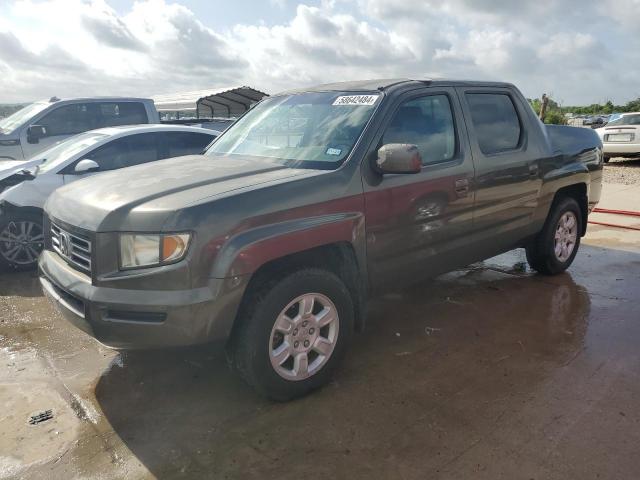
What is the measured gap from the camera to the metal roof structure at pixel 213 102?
54.1 ft

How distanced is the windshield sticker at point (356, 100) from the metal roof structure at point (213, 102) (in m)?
12.5

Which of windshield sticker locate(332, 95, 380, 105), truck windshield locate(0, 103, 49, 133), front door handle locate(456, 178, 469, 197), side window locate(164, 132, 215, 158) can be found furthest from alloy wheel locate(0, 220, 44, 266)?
front door handle locate(456, 178, 469, 197)

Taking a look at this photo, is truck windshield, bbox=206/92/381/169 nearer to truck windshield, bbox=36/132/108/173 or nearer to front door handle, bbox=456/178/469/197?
front door handle, bbox=456/178/469/197

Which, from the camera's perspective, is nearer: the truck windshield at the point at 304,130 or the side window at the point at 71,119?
the truck windshield at the point at 304,130

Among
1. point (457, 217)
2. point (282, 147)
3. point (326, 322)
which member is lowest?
point (326, 322)

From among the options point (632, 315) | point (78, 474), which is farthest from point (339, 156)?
point (632, 315)

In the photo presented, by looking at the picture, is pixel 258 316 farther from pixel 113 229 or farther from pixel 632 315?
pixel 632 315

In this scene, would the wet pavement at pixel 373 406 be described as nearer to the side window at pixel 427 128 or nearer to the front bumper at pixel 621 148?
the side window at pixel 427 128

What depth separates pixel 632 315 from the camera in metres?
4.41

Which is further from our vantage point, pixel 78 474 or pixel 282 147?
pixel 282 147

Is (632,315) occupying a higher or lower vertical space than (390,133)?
lower

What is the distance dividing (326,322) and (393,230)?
76 cm

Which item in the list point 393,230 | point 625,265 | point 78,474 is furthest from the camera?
point 625,265

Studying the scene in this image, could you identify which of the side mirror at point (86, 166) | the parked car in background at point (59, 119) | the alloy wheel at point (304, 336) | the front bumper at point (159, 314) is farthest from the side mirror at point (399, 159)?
the parked car in background at point (59, 119)
